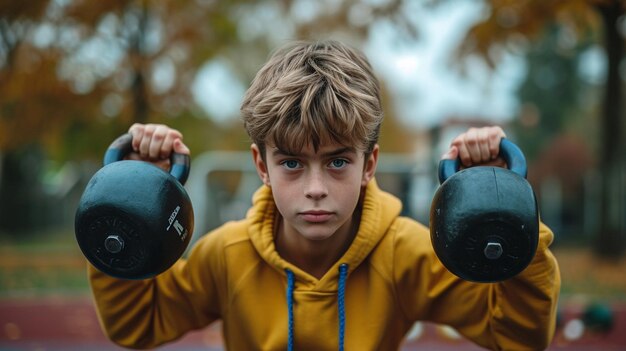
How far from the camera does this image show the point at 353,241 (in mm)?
2629

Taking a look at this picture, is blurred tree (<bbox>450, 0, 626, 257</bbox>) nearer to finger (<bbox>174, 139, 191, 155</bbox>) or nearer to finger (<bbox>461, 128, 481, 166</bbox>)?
finger (<bbox>461, 128, 481, 166</bbox>)

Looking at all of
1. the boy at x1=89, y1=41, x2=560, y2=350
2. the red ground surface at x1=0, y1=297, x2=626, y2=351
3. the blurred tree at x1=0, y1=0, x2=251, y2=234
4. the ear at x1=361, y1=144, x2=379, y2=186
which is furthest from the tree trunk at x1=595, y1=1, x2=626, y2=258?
the ear at x1=361, y1=144, x2=379, y2=186

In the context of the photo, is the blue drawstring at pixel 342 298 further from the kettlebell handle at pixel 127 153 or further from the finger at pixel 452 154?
the kettlebell handle at pixel 127 153

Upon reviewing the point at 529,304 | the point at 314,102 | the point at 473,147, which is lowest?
the point at 529,304

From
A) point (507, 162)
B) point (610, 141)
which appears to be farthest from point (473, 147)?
point (610, 141)

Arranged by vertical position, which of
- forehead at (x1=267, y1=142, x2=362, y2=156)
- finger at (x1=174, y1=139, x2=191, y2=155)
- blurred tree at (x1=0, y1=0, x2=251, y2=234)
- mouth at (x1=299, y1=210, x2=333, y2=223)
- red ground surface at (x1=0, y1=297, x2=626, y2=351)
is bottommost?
red ground surface at (x1=0, y1=297, x2=626, y2=351)

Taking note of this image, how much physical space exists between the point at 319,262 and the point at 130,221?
86cm

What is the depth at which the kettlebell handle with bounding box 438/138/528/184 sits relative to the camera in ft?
7.43

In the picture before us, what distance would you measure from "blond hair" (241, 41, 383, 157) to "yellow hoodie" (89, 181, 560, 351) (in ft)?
1.35

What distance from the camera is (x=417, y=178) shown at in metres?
15.2

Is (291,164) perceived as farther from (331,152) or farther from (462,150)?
(462,150)

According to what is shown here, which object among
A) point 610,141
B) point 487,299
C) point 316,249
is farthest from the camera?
point 610,141

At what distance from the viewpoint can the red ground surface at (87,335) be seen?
680cm

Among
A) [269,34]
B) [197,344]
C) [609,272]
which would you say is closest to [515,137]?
[269,34]
